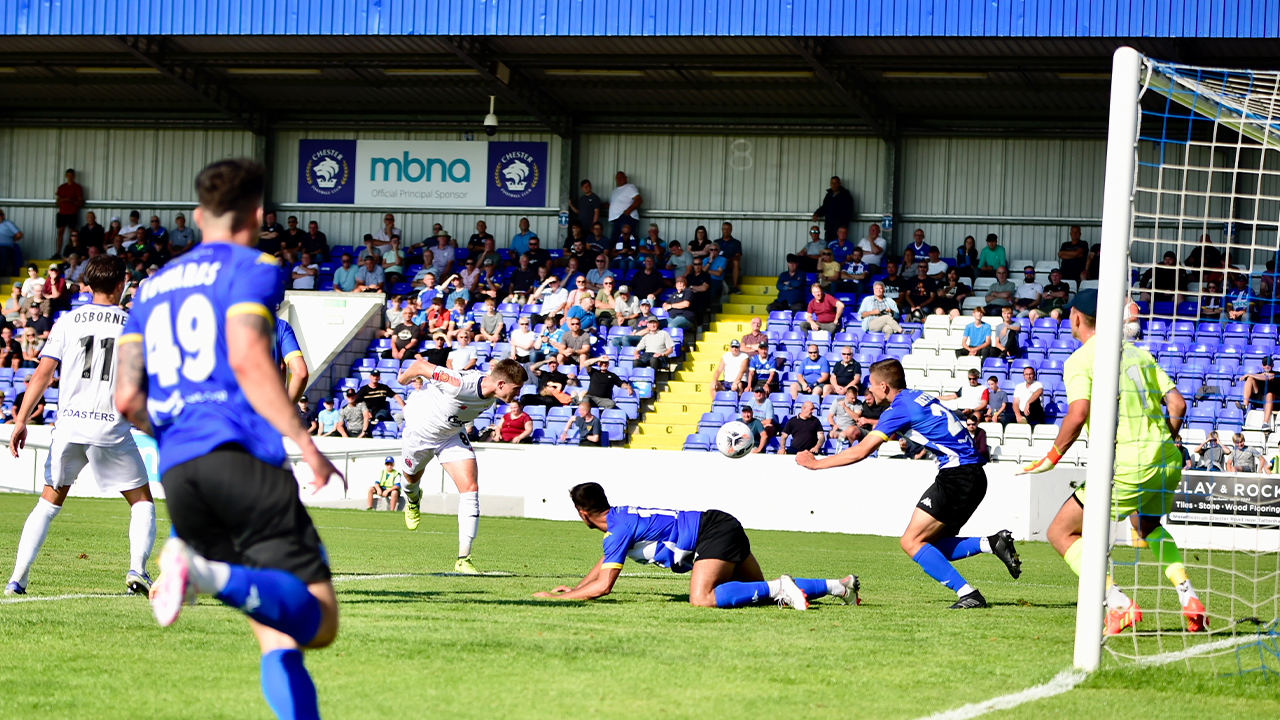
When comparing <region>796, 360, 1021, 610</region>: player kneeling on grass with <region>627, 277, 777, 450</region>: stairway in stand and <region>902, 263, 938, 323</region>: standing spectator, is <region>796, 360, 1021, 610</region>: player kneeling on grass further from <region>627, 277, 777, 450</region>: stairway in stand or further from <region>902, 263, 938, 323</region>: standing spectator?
<region>902, 263, 938, 323</region>: standing spectator

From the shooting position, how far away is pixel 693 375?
2406 centimetres

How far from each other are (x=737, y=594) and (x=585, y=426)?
13.0m

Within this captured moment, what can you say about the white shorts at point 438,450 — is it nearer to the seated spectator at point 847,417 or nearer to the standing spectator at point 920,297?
the seated spectator at point 847,417

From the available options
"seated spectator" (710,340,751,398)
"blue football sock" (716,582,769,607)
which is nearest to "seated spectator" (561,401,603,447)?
"seated spectator" (710,340,751,398)

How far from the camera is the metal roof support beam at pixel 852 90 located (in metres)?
23.8

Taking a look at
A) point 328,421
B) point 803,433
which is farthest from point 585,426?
point 328,421

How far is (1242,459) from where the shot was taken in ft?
58.3

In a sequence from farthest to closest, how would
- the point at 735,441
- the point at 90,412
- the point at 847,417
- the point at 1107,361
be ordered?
the point at 847,417
the point at 735,441
the point at 90,412
the point at 1107,361

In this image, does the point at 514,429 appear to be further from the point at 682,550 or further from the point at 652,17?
the point at 682,550

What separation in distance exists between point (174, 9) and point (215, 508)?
22.8 meters

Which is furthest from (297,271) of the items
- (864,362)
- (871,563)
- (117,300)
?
(117,300)

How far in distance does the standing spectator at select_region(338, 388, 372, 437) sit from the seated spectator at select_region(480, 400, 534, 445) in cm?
217

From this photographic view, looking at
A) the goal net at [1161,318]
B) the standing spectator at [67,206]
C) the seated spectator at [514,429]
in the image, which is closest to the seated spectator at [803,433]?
the seated spectator at [514,429]

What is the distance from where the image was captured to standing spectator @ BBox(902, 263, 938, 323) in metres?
23.8
